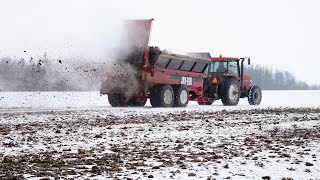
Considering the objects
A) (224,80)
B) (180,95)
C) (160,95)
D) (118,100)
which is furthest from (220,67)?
(118,100)

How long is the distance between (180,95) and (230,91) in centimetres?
441

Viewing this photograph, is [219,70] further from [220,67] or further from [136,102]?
[136,102]

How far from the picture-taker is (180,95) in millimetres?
22641

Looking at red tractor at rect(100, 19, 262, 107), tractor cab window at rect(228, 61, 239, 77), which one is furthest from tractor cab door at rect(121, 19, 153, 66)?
tractor cab window at rect(228, 61, 239, 77)

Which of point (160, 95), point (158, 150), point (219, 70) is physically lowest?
point (158, 150)

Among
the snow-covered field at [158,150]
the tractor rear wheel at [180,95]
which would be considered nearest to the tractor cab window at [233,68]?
the tractor rear wheel at [180,95]

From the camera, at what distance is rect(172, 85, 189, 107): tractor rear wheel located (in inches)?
886

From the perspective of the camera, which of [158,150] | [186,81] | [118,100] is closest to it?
[158,150]

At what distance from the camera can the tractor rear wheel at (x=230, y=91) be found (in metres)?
25.5

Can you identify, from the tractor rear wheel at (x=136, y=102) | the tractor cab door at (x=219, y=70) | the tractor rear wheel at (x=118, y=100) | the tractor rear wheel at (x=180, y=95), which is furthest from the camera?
the tractor cab door at (x=219, y=70)

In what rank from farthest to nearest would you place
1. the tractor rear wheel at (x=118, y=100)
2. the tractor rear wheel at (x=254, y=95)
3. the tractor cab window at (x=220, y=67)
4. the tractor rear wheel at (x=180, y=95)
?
the tractor rear wheel at (x=254, y=95) → the tractor cab window at (x=220, y=67) → the tractor rear wheel at (x=118, y=100) → the tractor rear wheel at (x=180, y=95)

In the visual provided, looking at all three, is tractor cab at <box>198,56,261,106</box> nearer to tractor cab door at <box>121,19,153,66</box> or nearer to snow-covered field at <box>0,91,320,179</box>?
tractor cab door at <box>121,19,153,66</box>

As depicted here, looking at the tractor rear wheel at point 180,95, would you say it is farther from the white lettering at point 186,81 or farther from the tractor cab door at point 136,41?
the tractor cab door at point 136,41

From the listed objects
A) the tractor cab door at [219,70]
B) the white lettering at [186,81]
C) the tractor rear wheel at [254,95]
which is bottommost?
the tractor rear wheel at [254,95]
